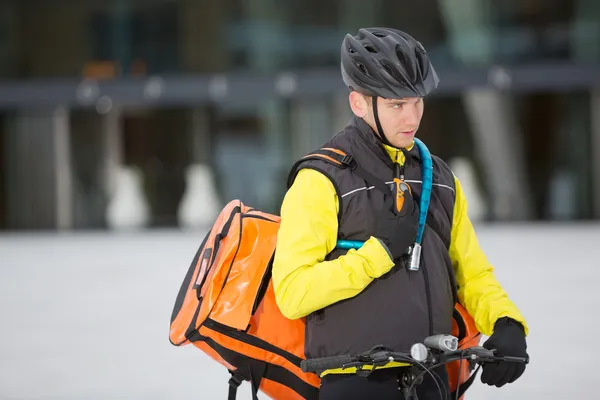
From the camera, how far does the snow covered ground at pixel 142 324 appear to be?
5.42 m

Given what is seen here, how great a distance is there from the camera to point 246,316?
2.82 meters

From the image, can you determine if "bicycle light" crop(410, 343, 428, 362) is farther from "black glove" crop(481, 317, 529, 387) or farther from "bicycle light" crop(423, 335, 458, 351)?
"black glove" crop(481, 317, 529, 387)

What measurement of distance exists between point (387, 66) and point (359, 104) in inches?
6.5

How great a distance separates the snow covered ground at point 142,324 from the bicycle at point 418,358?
96.0 inches

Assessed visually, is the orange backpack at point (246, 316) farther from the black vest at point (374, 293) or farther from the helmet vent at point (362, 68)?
the helmet vent at point (362, 68)

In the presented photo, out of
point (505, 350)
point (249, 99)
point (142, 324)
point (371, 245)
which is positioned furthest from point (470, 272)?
point (249, 99)

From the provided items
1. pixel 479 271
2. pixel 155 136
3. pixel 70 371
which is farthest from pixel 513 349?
pixel 155 136

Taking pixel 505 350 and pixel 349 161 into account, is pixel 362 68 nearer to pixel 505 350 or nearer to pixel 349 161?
pixel 349 161

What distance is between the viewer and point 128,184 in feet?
A: 81.9

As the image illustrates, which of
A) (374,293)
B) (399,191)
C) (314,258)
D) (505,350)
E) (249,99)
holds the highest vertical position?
(249,99)

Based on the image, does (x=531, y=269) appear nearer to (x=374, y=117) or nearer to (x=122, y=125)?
(x=374, y=117)

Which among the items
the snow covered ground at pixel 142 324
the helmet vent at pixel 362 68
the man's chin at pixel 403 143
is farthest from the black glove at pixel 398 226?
the snow covered ground at pixel 142 324

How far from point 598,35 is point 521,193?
3973mm

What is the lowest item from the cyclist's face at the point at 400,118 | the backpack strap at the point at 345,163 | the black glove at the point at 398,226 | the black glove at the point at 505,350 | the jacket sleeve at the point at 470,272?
the black glove at the point at 505,350
